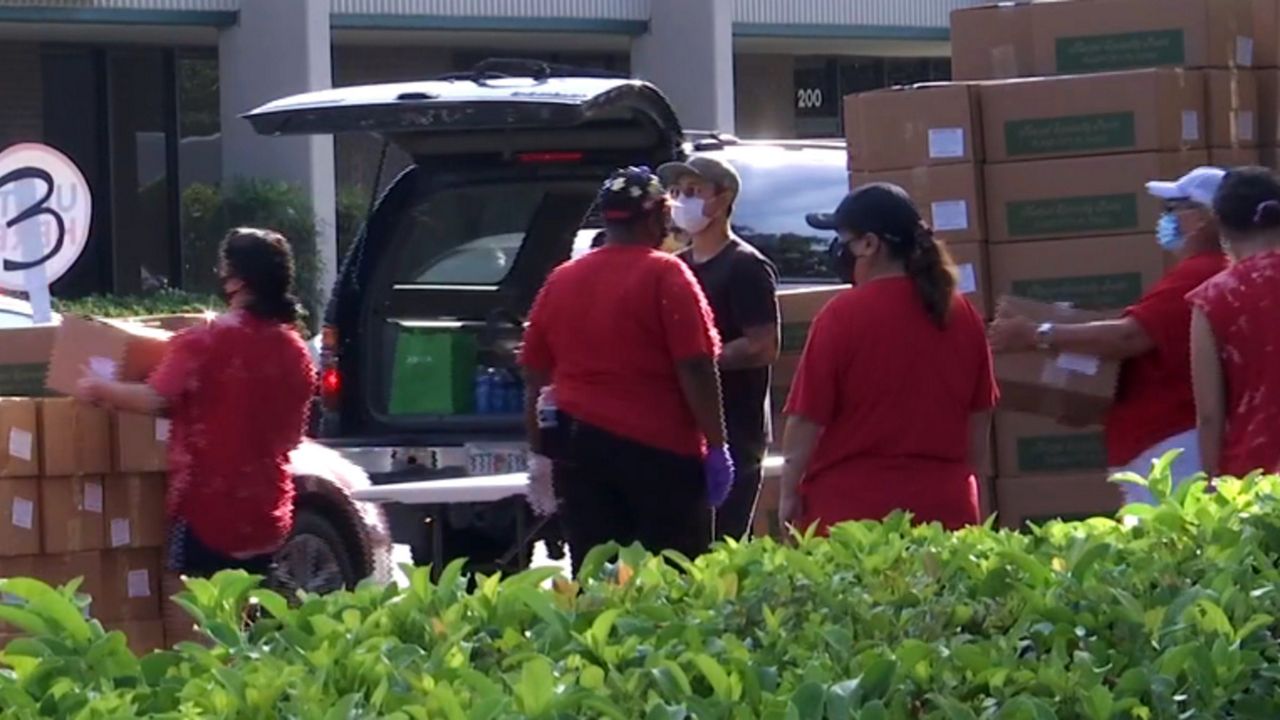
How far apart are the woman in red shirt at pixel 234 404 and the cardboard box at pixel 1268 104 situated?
10.8 feet

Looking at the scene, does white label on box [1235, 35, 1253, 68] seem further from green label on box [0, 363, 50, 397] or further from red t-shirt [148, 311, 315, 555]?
green label on box [0, 363, 50, 397]

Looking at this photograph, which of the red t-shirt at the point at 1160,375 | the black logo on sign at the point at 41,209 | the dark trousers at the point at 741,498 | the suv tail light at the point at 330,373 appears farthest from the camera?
the black logo on sign at the point at 41,209

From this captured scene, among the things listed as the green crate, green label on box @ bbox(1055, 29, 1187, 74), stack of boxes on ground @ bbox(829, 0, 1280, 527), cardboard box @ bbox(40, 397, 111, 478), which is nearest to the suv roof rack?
the green crate

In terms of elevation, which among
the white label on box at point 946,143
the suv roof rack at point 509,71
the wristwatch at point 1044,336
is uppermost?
the suv roof rack at point 509,71

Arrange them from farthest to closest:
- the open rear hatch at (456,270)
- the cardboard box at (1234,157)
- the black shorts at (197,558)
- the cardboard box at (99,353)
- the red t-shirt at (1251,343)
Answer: the open rear hatch at (456,270), the cardboard box at (1234,157), the cardboard box at (99,353), the black shorts at (197,558), the red t-shirt at (1251,343)

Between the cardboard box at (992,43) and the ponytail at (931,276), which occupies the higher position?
the cardboard box at (992,43)

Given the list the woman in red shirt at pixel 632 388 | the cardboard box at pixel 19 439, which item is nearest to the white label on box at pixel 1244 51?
the woman in red shirt at pixel 632 388

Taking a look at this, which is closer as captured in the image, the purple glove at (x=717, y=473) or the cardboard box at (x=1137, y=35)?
the purple glove at (x=717, y=473)

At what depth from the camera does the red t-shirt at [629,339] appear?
21.4 ft

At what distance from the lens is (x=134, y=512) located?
7.16 m

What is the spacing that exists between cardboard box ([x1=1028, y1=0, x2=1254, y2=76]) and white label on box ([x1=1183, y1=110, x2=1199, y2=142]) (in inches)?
8.2

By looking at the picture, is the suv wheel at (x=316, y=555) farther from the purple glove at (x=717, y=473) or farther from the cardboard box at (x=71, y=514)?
the purple glove at (x=717, y=473)

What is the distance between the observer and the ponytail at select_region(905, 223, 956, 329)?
5.79 m

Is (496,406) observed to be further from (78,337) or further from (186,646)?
(186,646)
